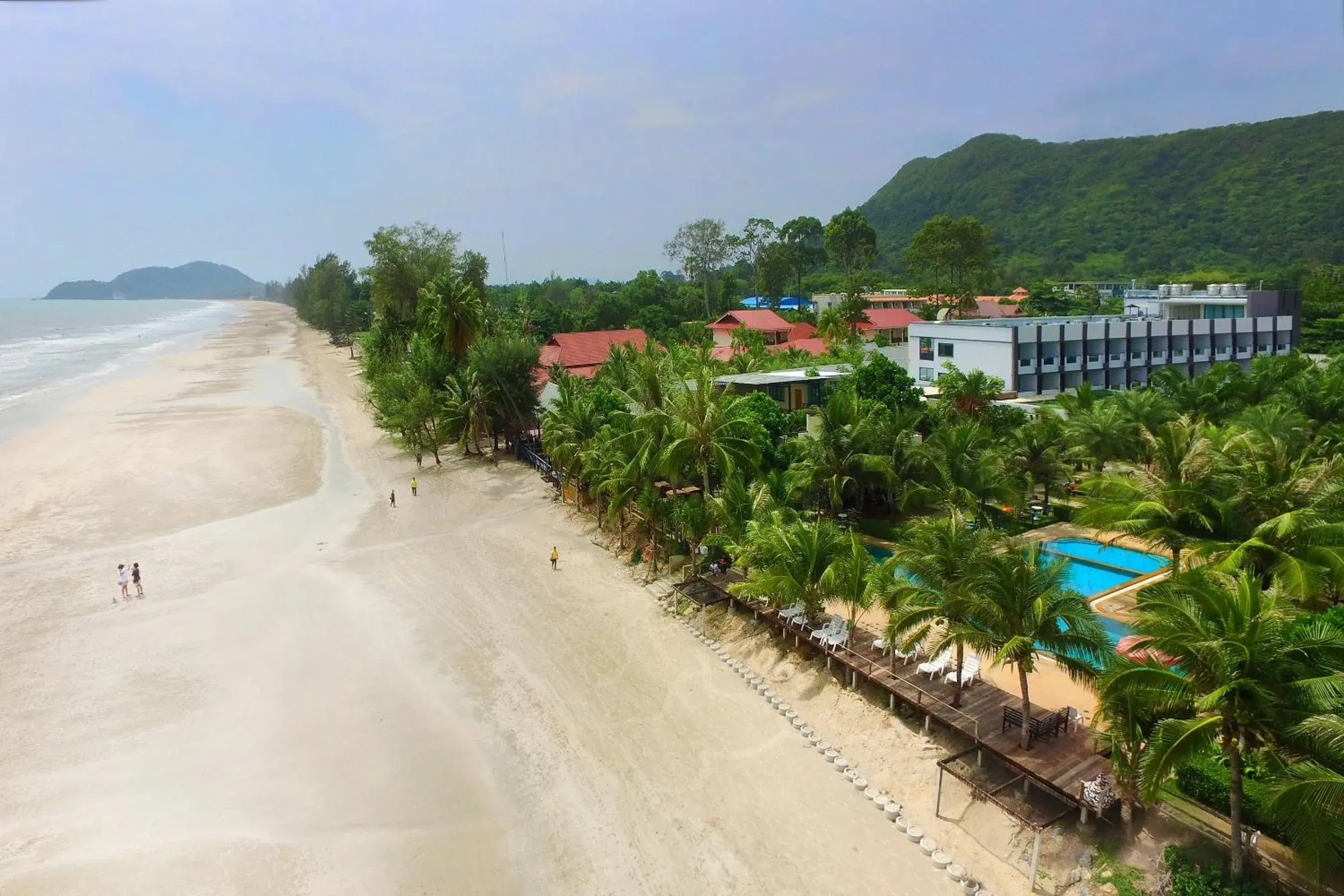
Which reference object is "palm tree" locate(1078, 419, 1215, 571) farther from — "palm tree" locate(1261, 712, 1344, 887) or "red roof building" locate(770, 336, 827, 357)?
"red roof building" locate(770, 336, 827, 357)

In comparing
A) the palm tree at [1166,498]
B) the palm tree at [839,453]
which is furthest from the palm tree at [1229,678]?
the palm tree at [839,453]

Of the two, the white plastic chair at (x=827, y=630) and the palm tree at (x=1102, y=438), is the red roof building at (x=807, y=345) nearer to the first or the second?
the palm tree at (x=1102, y=438)

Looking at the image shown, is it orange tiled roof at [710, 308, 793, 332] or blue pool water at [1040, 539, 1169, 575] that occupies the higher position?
orange tiled roof at [710, 308, 793, 332]

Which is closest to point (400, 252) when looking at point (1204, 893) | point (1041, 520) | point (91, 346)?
point (1041, 520)

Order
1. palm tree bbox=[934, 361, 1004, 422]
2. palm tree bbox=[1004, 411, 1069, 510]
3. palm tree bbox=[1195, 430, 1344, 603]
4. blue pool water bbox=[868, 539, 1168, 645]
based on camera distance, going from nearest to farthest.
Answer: palm tree bbox=[1195, 430, 1344, 603] → blue pool water bbox=[868, 539, 1168, 645] → palm tree bbox=[1004, 411, 1069, 510] → palm tree bbox=[934, 361, 1004, 422]

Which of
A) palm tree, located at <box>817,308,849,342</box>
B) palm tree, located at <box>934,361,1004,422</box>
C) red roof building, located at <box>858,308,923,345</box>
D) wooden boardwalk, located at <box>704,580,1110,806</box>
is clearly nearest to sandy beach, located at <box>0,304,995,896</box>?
wooden boardwalk, located at <box>704,580,1110,806</box>
